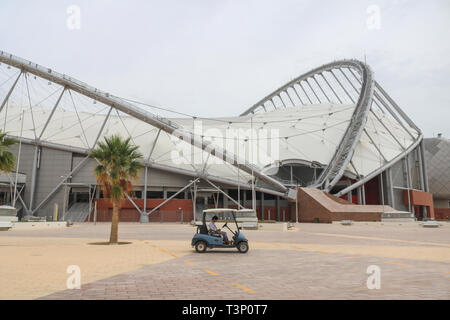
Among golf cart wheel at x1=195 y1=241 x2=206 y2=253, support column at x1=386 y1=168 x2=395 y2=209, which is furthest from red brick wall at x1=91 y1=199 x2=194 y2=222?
golf cart wheel at x1=195 y1=241 x2=206 y2=253

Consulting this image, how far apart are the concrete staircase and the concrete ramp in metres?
35.5

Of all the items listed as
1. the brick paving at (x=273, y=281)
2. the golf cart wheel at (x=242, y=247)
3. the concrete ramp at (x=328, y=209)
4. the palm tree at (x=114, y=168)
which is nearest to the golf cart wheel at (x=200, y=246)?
the golf cart wheel at (x=242, y=247)

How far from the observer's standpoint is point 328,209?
50.1 m

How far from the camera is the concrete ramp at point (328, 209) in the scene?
159ft

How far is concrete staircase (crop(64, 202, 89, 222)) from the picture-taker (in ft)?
196

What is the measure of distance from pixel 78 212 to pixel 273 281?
193 feet

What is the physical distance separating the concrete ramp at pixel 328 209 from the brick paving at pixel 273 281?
122 feet

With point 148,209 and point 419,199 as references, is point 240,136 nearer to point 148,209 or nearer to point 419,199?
point 148,209

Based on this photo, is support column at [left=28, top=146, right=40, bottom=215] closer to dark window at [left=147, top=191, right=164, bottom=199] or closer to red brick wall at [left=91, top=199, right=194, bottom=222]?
red brick wall at [left=91, top=199, right=194, bottom=222]

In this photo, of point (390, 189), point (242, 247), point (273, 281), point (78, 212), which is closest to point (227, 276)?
point (273, 281)

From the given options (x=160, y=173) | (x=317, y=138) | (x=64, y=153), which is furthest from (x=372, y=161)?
(x=64, y=153)

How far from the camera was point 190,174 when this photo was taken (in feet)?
199

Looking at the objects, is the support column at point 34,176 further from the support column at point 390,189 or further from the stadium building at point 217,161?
the support column at point 390,189
